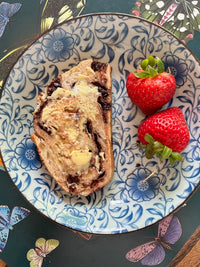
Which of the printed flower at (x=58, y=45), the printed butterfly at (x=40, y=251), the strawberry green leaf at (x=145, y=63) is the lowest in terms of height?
the printed butterfly at (x=40, y=251)

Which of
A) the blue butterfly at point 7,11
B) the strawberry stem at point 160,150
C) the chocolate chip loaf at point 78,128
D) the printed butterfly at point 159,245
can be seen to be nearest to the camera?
the strawberry stem at point 160,150

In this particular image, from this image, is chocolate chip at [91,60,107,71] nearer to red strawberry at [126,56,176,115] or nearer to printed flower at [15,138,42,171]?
red strawberry at [126,56,176,115]

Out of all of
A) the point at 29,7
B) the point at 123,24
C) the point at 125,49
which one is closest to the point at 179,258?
the point at 125,49

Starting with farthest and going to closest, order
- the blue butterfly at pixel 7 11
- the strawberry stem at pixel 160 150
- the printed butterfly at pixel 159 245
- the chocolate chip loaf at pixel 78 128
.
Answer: the blue butterfly at pixel 7 11, the printed butterfly at pixel 159 245, the chocolate chip loaf at pixel 78 128, the strawberry stem at pixel 160 150

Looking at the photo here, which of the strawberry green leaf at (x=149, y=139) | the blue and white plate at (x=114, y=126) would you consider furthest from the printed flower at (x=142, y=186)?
the strawberry green leaf at (x=149, y=139)

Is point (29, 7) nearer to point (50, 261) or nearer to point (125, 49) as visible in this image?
point (125, 49)

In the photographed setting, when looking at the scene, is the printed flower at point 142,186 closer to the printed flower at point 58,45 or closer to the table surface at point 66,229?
the table surface at point 66,229
